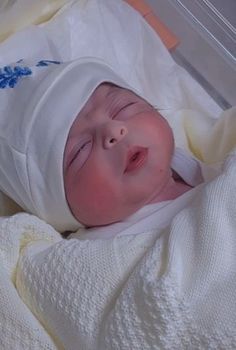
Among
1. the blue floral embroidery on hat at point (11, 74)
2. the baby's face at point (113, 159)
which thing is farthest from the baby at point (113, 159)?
the blue floral embroidery on hat at point (11, 74)

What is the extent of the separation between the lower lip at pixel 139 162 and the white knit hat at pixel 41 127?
9 cm

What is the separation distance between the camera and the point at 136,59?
46.0 inches

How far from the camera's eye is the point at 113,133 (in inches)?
32.6

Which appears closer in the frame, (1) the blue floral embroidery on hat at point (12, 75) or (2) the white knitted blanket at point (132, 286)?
(2) the white knitted blanket at point (132, 286)

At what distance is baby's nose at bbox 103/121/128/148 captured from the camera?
Result: 0.83 m

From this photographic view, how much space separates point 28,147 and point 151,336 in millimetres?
312

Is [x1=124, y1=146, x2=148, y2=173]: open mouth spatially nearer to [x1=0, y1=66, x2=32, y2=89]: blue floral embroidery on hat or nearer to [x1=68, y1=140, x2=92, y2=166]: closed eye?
[x1=68, y1=140, x2=92, y2=166]: closed eye

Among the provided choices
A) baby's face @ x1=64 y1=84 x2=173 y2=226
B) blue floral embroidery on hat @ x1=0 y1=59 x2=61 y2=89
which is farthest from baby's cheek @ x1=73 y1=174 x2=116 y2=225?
blue floral embroidery on hat @ x1=0 y1=59 x2=61 y2=89

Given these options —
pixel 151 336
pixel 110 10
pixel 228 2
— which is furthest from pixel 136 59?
pixel 151 336

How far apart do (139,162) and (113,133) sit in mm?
55

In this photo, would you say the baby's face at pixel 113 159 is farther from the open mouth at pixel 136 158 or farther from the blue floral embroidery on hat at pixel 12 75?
the blue floral embroidery on hat at pixel 12 75

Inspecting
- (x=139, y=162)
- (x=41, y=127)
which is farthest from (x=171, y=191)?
(x=41, y=127)

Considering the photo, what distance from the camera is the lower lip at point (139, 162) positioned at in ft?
2.79

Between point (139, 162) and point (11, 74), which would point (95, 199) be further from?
point (11, 74)
